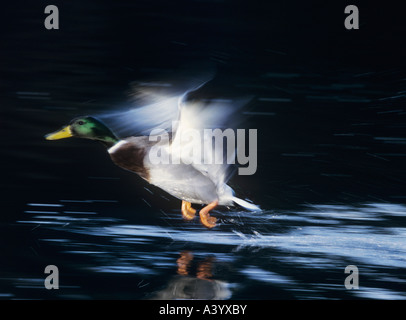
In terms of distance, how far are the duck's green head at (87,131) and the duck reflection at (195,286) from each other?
2.70 feet

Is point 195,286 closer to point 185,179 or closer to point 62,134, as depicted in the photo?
point 185,179

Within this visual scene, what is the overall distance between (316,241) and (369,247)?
26 cm

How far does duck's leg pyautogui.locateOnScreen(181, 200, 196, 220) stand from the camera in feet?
12.4

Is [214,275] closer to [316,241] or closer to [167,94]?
[316,241]

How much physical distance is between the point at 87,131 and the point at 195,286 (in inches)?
42.8

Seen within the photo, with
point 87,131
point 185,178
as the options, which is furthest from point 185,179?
point 87,131

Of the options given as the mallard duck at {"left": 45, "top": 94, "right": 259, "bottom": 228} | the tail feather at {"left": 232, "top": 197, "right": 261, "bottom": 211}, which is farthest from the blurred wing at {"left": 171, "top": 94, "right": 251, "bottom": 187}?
the tail feather at {"left": 232, "top": 197, "right": 261, "bottom": 211}

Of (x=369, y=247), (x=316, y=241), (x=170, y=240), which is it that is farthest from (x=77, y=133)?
(x=369, y=247)

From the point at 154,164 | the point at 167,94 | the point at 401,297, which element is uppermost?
the point at 167,94

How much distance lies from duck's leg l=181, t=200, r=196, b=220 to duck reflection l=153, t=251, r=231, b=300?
35 centimetres

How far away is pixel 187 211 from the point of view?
3.79 meters

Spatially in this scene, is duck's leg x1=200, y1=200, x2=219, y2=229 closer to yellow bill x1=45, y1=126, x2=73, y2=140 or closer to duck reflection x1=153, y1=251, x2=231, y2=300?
duck reflection x1=153, y1=251, x2=231, y2=300

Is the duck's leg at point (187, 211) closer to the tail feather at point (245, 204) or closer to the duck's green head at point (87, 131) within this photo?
the tail feather at point (245, 204)

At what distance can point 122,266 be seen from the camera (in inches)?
Answer: 137
